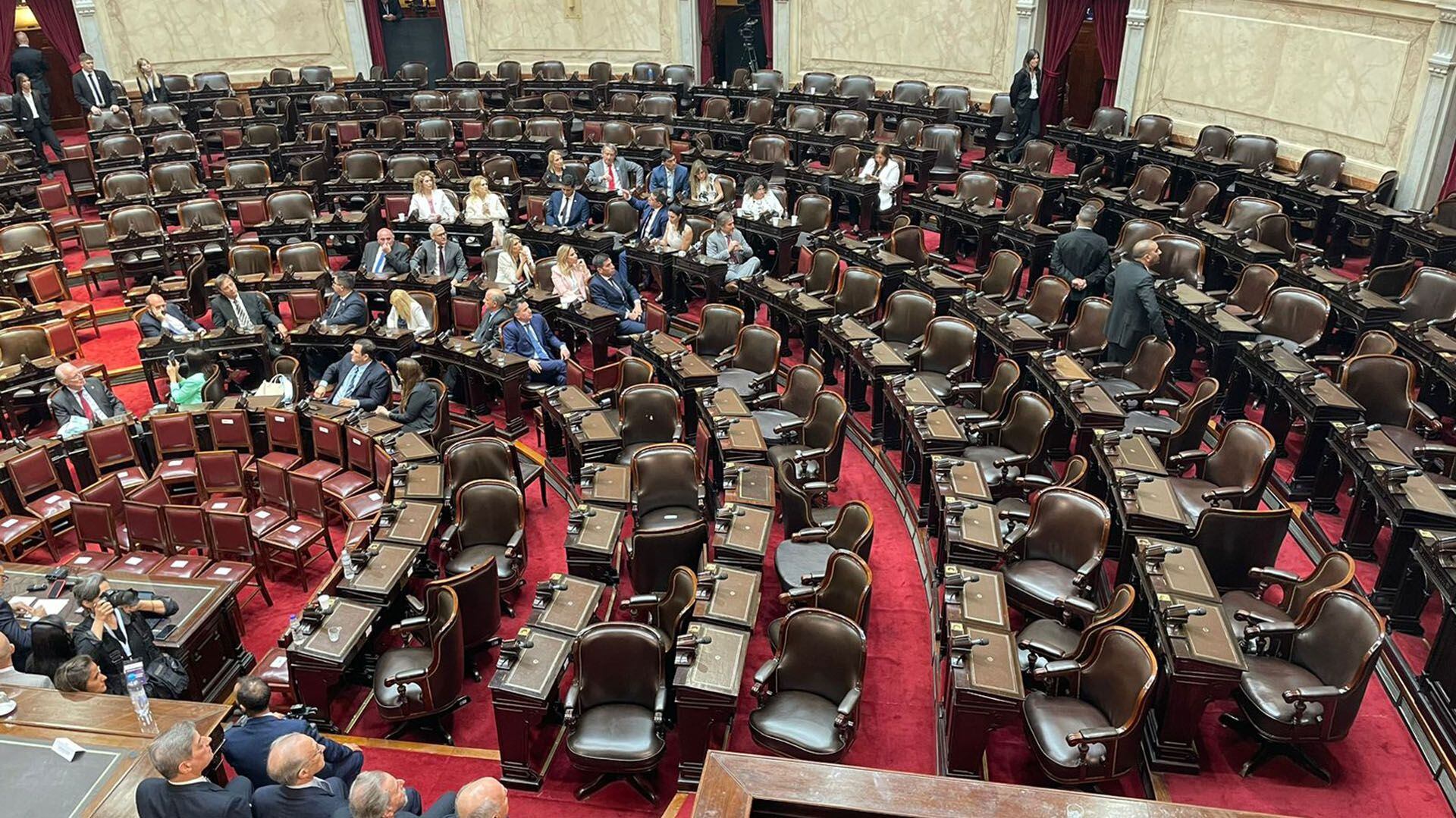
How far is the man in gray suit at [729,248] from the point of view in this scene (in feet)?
36.3

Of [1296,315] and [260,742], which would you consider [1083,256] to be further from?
[260,742]

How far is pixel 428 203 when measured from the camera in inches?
496

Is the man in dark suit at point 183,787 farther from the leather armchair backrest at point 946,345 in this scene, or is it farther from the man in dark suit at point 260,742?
the leather armchair backrest at point 946,345

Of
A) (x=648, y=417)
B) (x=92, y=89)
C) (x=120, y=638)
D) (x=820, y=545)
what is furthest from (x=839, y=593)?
(x=92, y=89)

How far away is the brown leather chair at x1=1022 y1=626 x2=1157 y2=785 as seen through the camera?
197 inches

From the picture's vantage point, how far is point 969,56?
16.4m

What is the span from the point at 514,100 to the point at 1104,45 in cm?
967

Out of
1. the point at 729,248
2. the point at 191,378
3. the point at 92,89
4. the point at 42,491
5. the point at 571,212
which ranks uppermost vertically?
the point at 92,89

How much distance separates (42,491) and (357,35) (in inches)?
527

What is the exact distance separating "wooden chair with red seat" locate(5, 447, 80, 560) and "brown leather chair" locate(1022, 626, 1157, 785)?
763cm

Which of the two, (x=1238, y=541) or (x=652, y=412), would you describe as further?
(x=652, y=412)

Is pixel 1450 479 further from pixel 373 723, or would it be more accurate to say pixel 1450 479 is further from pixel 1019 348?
pixel 373 723

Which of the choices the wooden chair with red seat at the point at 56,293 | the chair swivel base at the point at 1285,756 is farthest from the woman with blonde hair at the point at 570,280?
the chair swivel base at the point at 1285,756

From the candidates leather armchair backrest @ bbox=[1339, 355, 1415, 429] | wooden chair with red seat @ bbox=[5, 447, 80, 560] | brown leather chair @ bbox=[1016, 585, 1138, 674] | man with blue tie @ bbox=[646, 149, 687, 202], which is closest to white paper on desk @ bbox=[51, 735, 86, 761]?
wooden chair with red seat @ bbox=[5, 447, 80, 560]
